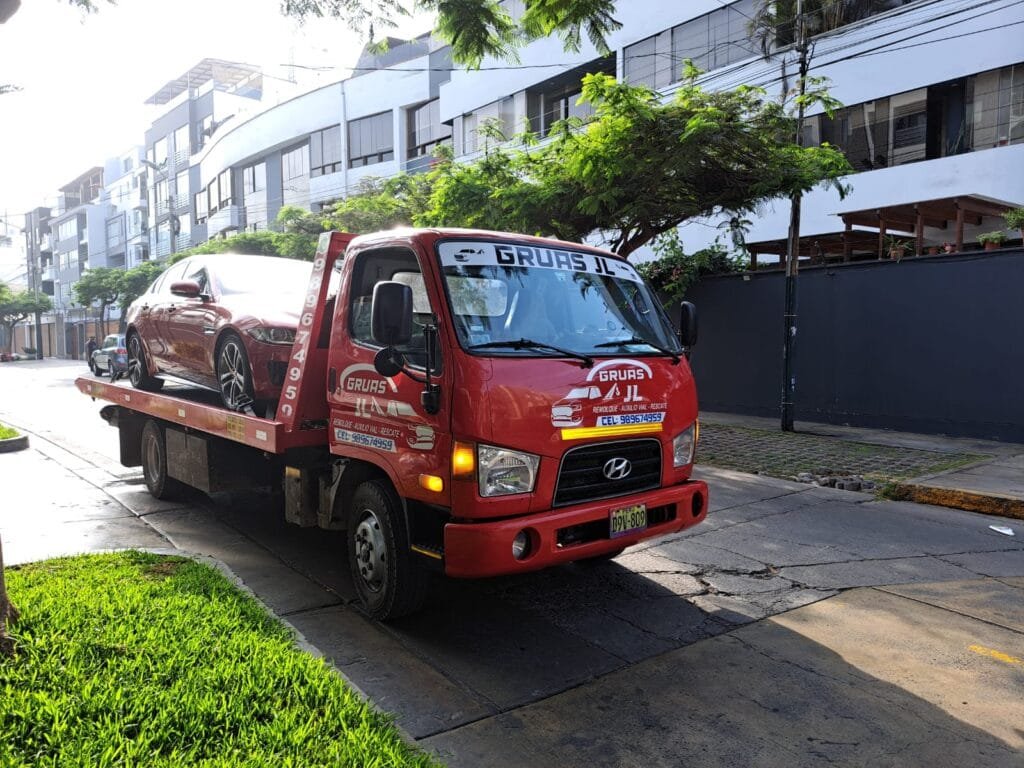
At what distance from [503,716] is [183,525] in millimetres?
4388

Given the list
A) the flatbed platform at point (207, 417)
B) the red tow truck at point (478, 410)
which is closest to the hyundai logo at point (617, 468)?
the red tow truck at point (478, 410)

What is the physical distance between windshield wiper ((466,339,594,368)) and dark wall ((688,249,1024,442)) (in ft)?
29.3

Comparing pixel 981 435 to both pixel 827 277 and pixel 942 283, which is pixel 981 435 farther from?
pixel 827 277

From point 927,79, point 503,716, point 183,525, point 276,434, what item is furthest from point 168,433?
point 927,79

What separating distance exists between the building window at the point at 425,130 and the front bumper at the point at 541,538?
2873 cm

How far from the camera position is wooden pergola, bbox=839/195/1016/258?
11.3 m

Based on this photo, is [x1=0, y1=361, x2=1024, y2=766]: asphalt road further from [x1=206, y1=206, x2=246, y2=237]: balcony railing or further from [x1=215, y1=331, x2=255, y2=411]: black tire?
[x1=206, y1=206, x2=246, y2=237]: balcony railing

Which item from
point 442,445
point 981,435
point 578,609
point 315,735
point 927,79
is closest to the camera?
point 315,735

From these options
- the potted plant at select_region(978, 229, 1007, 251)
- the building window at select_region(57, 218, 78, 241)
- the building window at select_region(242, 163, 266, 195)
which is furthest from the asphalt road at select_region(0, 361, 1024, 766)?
the building window at select_region(57, 218, 78, 241)

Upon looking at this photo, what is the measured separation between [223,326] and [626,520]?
3.90 meters

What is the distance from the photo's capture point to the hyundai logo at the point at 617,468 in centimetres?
413

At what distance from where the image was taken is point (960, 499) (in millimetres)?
7594

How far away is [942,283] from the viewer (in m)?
11.1

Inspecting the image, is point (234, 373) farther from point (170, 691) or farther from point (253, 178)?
point (253, 178)
